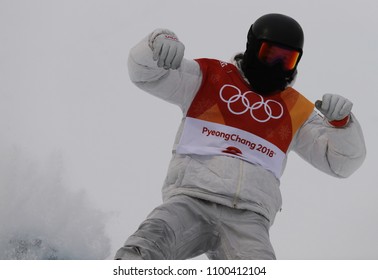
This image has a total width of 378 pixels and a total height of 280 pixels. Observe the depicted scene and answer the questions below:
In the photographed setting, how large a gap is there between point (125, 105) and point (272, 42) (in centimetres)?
403

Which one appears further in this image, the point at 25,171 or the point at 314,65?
the point at 314,65

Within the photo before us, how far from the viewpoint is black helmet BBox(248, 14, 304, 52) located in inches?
108

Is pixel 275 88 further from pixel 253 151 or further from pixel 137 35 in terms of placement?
pixel 137 35

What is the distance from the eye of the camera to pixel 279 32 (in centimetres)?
275

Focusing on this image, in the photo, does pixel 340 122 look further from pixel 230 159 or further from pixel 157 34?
pixel 157 34

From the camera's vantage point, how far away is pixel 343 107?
256 centimetres

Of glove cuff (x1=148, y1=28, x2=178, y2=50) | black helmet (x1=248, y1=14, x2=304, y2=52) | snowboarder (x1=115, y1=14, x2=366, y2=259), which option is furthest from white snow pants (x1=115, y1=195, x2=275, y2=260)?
black helmet (x1=248, y1=14, x2=304, y2=52)

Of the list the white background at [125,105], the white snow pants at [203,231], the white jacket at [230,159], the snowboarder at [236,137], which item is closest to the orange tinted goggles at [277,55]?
the snowboarder at [236,137]

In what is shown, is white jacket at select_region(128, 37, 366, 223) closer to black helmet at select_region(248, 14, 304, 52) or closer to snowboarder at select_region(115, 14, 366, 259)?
snowboarder at select_region(115, 14, 366, 259)

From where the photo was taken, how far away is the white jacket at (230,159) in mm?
2555

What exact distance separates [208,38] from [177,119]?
1005 mm

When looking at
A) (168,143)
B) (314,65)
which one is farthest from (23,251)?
(314,65)

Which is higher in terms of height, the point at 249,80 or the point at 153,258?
the point at 249,80

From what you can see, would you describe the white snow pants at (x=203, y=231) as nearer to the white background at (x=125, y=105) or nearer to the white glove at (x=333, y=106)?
Result: the white glove at (x=333, y=106)
